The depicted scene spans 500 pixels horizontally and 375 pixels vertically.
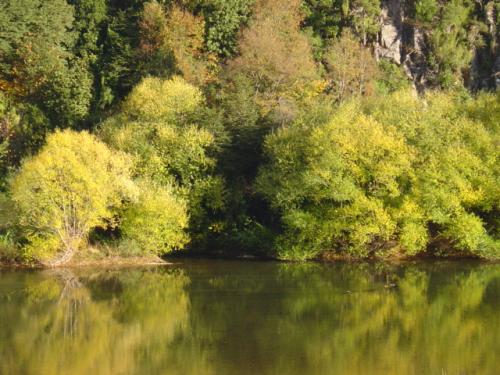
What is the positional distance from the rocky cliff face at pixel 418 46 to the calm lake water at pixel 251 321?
3791 centimetres

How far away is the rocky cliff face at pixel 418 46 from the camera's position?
7744cm

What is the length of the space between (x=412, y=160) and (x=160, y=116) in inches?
652

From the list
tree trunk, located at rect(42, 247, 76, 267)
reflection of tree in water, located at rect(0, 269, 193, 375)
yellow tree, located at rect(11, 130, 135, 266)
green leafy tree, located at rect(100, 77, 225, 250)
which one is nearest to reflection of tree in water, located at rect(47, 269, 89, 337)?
reflection of tree in water, located at rect(0, 269, 193, 375)

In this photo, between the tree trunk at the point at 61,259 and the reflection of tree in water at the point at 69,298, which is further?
the tree trunk at the point at 61,259

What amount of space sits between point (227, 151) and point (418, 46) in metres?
34.3

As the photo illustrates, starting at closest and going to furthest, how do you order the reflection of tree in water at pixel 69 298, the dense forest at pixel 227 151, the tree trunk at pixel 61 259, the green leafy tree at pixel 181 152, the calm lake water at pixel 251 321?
the calm lake water at pixel 251 321 < the reflection of tree in water at pixel 69 298 < the tree trunk at pixel 61 259 < the dense forest at pixel 227 151 < the green leafy tree at pixel 181 152

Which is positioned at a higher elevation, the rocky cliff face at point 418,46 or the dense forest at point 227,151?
the rocky cliff face at point 418,46

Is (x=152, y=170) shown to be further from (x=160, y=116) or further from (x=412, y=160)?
(x=412, y=160)

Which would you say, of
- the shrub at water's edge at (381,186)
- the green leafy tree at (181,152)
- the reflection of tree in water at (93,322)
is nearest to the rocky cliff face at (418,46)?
the shrub at water's edge at (381,186)

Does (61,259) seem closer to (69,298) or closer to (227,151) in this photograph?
(69,298)

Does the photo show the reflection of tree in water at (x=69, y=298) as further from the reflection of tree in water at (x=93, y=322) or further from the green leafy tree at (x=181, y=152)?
the green leafy tree at (x=181, y=152)

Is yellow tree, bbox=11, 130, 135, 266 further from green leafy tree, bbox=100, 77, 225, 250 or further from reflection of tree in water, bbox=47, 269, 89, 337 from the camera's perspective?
green leafy tree, bbox=100, 77, 225, 250

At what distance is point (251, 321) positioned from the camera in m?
29.1

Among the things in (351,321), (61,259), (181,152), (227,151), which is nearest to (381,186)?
(227,151)
